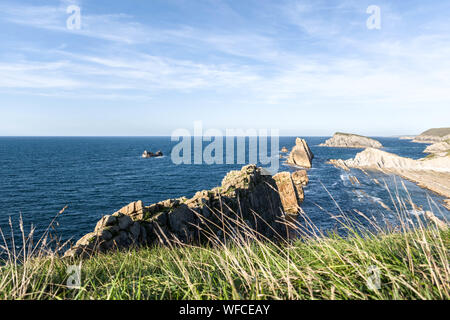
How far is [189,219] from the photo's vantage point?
15.8 m

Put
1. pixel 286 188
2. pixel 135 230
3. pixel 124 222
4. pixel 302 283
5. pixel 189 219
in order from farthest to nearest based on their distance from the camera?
pixel 286 188, pixel 189 219, pixel 135 230, pixel 124 222, pixel 302 283

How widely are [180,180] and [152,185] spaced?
28.7 ft

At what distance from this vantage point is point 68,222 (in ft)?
113

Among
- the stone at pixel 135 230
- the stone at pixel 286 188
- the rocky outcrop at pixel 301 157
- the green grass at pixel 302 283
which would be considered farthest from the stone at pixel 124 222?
the rocky outcrop at pixel 301 157

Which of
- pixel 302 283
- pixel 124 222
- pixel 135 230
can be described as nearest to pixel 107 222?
pixel 124 222

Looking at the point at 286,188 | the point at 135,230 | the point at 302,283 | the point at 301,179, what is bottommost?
the point at 301,179

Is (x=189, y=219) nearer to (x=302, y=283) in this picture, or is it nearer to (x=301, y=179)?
(x=302, y=283)

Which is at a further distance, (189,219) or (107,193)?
(107,193)

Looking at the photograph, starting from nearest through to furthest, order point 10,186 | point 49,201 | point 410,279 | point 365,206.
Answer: point 410,279 → point 365,206 → point 49,201 → point 10,186

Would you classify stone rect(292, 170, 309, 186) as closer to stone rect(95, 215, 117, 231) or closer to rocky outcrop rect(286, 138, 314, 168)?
rocky outcrop rect(286, 138, 314, 168)

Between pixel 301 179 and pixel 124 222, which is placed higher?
pixel 124 222

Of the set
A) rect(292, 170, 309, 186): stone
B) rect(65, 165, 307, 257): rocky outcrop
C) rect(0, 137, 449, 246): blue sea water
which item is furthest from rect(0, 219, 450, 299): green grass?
rect(292, 170, 309, 186): stone
